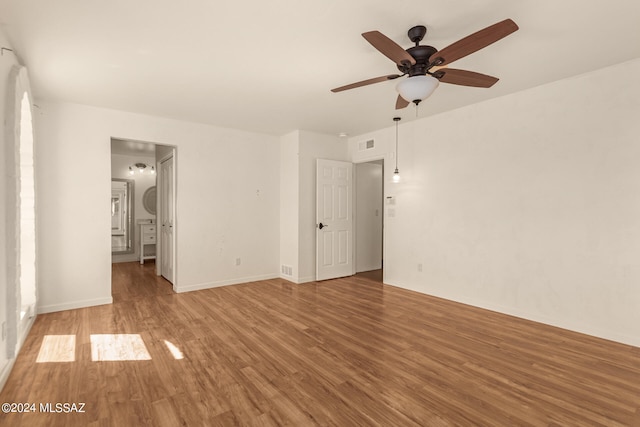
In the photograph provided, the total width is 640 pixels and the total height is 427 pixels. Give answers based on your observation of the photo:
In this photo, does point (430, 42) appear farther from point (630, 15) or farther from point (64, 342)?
point (64, 342)

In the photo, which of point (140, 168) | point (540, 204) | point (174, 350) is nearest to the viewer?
point (174, 350)

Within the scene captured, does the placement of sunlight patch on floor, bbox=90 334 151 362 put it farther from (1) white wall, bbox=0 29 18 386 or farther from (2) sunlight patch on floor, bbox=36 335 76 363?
(1) white wall, bbox=0 29 18 386

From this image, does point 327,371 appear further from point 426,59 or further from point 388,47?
point 426,59

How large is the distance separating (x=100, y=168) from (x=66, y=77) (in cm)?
131

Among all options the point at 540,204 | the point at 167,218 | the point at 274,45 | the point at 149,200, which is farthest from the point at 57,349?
the point at 149,200

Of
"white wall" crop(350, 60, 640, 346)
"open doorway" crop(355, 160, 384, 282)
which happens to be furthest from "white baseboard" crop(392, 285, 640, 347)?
"open doorway" crop(355, 160, 384, 282)

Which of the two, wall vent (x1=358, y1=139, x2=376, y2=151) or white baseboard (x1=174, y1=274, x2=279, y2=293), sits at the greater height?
wall vent (x1=358, y1=139, x2=376, y2=151)

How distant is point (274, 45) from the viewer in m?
2.64

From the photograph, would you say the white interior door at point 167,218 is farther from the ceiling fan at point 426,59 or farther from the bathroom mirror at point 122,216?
the ceiling fan at point 426,59

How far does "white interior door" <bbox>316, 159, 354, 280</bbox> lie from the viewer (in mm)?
5598

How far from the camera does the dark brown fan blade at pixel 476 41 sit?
1.83 metres

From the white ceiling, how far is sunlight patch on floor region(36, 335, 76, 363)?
2.66m

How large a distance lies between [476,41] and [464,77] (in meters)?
0.52

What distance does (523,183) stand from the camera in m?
3.71
